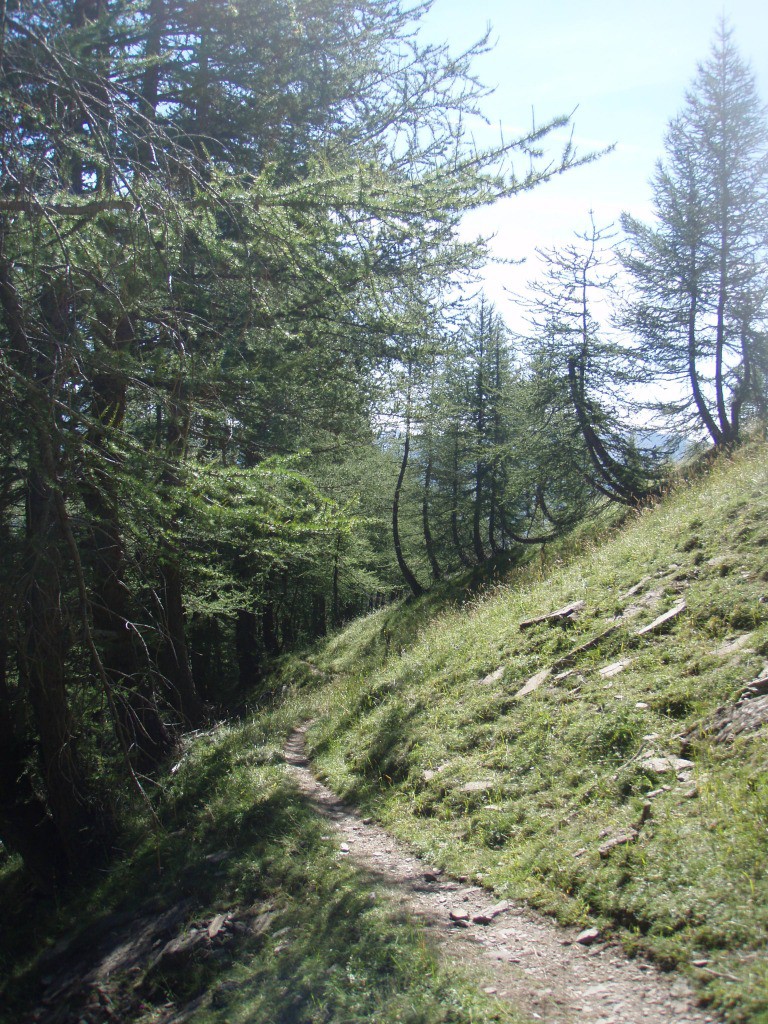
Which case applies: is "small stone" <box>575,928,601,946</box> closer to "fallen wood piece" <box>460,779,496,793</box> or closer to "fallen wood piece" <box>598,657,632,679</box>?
→ "fallen wood piece" <box>460,779,496,793</box>

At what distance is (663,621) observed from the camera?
677 centimetres

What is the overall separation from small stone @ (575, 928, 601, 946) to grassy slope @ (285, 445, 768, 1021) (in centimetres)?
9

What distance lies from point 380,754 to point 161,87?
28.8 ft

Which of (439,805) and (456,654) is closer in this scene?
(439,805)

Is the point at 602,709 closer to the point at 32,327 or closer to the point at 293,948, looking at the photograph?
the point at 293,948

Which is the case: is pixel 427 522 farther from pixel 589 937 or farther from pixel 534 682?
pixel 589 937

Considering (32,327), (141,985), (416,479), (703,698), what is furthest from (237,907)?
(416,479)

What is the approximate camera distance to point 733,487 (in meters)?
9.05

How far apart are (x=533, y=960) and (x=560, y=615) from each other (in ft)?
15.8

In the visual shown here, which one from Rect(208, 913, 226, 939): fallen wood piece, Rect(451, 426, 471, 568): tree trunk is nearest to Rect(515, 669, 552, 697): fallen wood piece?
Rect(208, 913, 226, 939): fallen wood piece

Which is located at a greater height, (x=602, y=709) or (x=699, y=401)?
(x=699, y=401)

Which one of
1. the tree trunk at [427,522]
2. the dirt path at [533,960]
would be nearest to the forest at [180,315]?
the dirt path at [533,960]

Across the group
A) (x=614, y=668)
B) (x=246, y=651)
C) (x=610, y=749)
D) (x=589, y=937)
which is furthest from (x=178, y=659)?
(x=246, y=651)

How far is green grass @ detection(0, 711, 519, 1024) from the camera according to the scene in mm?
3799
